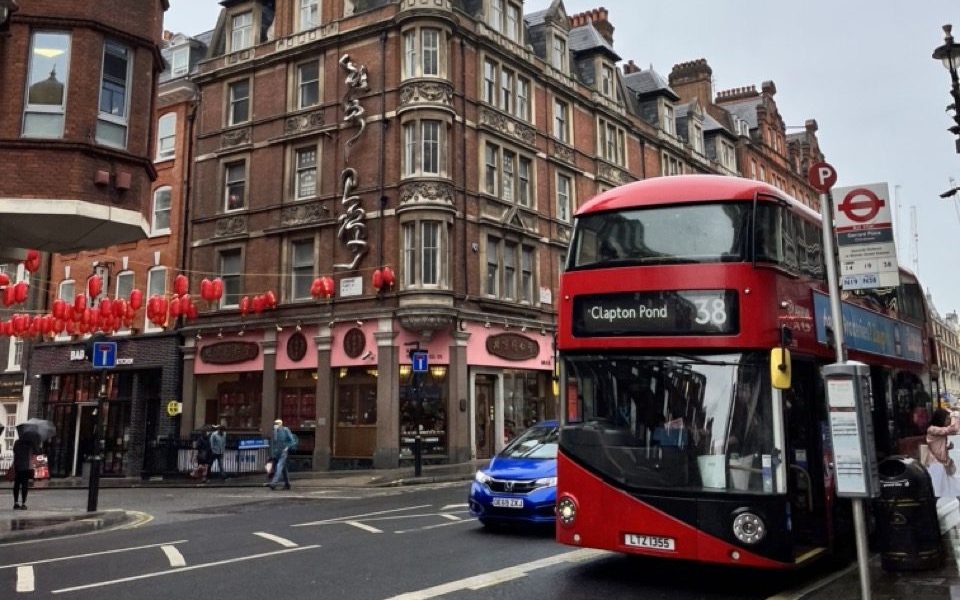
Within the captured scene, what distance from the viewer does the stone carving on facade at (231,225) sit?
2905 centimetres

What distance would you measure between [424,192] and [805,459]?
18770 millimetres

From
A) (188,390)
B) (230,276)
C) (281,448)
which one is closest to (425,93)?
(230,276)

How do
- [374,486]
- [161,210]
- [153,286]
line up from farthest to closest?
[161,210]
[153,286]
[374,486]

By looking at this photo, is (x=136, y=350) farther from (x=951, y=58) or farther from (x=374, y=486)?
(x=951, y=58)

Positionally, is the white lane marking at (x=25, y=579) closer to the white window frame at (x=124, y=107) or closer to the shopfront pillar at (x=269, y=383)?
the white window frame at (x=124, y=107)

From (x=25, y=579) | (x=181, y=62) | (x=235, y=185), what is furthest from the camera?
(x=181, y=62)

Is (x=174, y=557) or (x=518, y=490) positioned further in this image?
(x=518, y=490)

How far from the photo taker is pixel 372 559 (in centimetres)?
885

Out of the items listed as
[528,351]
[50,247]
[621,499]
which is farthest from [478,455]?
[621,499]

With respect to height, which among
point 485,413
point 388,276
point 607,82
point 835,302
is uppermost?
point 607,82

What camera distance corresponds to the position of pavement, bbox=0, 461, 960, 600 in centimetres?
690

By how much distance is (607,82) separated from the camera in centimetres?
3488

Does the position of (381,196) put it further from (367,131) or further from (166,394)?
(166,394)

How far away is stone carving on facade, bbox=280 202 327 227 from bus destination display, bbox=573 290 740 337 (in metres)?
20.5
